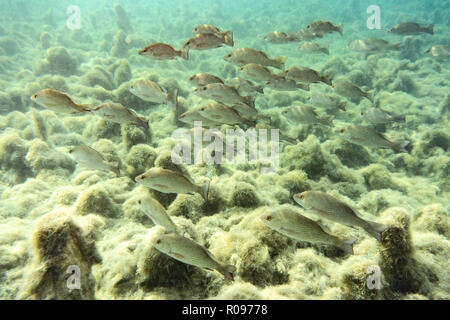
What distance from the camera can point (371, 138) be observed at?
4.31 metres

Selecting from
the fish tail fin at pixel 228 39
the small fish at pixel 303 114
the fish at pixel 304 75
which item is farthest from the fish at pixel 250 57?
the small fish at pixel 303 114

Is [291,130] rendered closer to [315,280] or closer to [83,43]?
[315,280]

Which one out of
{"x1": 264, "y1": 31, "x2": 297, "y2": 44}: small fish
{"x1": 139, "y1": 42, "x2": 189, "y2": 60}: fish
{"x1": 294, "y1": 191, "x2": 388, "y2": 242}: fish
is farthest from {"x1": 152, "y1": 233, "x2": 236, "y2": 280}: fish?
{"x1": 264, "y1": 31, "x2": 297, "y2": 44}: small fish

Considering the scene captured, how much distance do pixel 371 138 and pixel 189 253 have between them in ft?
13.2

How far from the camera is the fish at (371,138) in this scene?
13.8 ft

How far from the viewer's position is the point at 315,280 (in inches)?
94.7

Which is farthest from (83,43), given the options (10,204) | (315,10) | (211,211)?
(315,10)

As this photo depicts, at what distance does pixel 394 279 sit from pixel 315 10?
40.1 metres

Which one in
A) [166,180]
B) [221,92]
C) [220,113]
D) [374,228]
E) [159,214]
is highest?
[221,92]

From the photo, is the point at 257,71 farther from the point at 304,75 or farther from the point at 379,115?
the point at 379,115

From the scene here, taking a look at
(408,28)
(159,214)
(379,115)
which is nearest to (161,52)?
(159,214)

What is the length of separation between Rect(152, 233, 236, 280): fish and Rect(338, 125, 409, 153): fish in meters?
3.64

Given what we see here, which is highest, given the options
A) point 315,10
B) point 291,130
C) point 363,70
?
point 315,10

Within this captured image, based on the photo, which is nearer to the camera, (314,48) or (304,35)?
(304,35)
